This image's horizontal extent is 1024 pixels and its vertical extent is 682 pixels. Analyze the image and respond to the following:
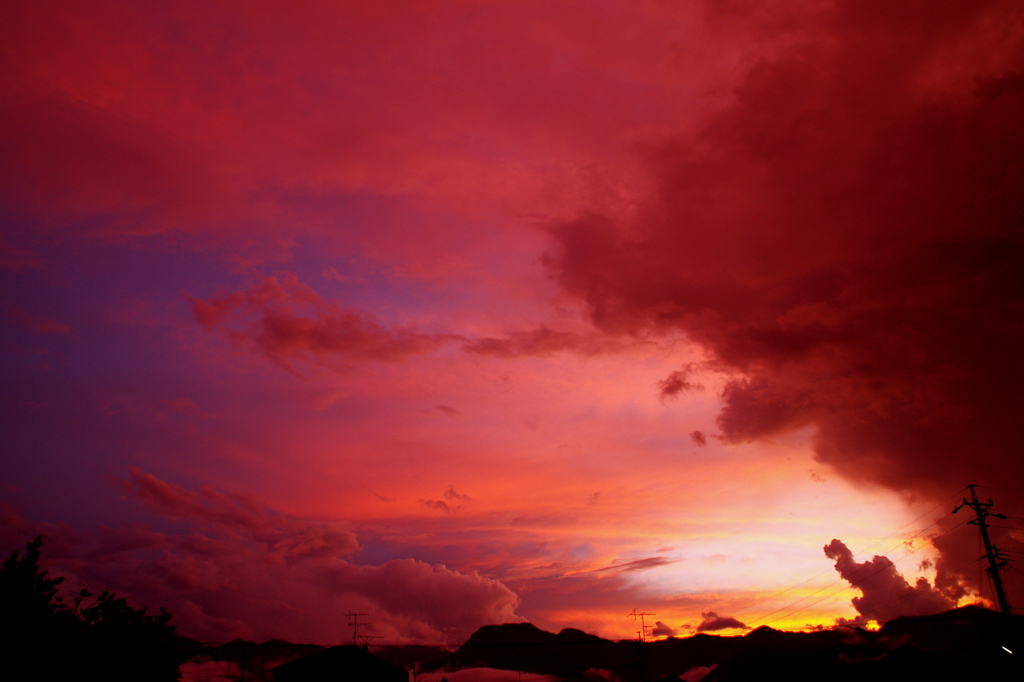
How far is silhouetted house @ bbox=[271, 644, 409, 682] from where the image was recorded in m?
59.2

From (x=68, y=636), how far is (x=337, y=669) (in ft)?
132

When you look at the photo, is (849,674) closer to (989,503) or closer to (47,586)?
(989,503)

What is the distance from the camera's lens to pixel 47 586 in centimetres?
2506

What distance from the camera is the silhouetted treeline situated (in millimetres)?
22906

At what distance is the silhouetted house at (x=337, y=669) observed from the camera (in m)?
59.2

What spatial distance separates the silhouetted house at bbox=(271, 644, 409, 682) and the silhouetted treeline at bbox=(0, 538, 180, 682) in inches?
1306

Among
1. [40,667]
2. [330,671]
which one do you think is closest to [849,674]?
[330,671]

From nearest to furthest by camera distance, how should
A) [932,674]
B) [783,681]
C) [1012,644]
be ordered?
[1012,644]
[932,674]
[783,681]

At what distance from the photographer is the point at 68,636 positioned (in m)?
24.6

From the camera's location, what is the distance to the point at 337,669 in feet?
195

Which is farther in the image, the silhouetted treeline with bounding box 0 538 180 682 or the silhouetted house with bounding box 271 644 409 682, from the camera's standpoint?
the silhouetted house with bounding box 271 644 409 682

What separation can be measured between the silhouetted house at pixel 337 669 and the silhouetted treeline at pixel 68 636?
33.2 meters

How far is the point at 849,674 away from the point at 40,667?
387ft

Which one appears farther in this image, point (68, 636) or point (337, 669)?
point (337, 669)
